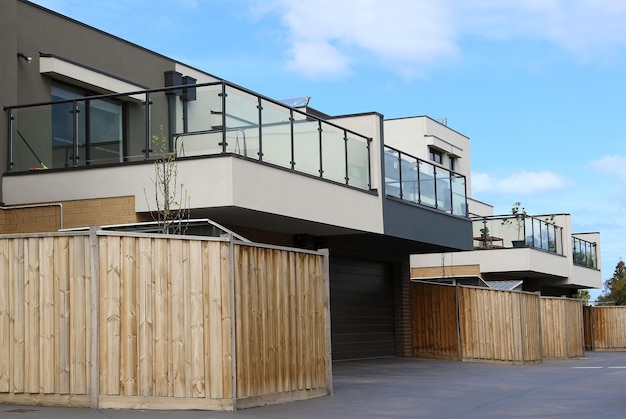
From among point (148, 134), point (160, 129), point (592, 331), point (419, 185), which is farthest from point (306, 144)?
point (592, 331)

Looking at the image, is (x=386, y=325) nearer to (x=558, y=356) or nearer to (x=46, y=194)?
(x=558, y=356)

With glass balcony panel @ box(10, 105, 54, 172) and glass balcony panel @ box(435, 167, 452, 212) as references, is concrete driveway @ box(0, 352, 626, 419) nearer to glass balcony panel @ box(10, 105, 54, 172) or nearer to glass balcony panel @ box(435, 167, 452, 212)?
glass balcony panel @ box(435, 167, 452, 212)

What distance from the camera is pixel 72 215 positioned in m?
17.3

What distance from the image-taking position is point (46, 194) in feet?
57.5

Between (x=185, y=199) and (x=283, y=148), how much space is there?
8.73ft

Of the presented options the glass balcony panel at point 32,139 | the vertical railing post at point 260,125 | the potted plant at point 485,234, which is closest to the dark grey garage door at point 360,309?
the vertical railing post at point 260,125

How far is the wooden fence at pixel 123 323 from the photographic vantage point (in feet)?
38.2

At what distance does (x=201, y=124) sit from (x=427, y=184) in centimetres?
966

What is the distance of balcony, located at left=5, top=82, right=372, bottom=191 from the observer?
16688 millimetres

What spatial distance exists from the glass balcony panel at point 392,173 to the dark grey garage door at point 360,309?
2817 millimetres

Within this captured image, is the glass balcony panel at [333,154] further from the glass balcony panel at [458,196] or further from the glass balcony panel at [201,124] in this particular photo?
the glass balcony panel at [458,196]

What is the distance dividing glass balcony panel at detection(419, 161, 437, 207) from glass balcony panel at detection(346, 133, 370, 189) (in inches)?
119

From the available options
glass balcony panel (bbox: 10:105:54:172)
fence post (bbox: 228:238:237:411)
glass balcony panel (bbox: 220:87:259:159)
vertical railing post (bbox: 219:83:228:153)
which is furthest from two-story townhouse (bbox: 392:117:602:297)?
fence post (bbox: 228:238:237:411)

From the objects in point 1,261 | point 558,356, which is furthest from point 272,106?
point 558,356
